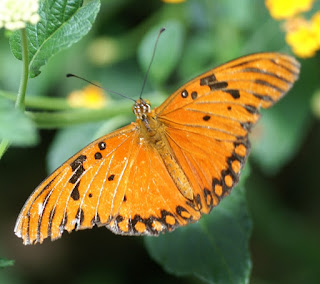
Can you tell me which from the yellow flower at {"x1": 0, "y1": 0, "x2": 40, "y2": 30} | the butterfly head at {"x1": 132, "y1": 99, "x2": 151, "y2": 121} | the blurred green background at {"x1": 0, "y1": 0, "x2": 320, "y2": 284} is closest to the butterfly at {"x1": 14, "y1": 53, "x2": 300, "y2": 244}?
the butterfly head at {"x1": 132, "y1": 99, "x2": 151, "y2": 121}

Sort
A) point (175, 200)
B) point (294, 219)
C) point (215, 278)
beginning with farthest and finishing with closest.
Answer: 1. point (294, 219)
2. point (215, 278)
3. point (175, 200)

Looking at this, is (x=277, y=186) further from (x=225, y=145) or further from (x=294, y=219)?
(x=225, y=145)

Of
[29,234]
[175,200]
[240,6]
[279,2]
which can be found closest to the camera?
[29,234]

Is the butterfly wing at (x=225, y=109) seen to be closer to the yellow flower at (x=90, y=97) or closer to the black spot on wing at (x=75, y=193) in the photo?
the black spot on wing at (x=75, y=193)

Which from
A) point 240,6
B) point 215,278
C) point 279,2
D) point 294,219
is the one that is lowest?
point 215,278

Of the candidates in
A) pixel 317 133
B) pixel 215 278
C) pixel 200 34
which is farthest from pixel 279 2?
pixel 215 278

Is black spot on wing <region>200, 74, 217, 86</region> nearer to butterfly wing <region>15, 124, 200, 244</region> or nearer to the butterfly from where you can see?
the butterfly

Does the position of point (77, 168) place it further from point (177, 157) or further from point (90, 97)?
point (90, 97)
